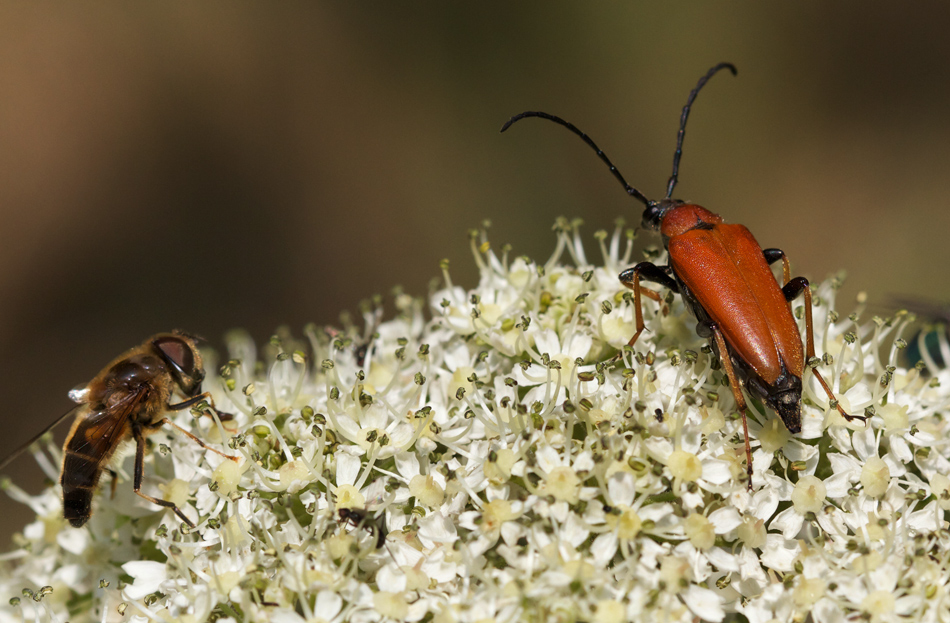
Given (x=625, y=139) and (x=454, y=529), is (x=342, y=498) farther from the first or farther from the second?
(x=625, y=139)

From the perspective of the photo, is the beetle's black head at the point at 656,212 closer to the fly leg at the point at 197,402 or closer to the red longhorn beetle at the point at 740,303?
the red longhorn beetle at the point at 740,303

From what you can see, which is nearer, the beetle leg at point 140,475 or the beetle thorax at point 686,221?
the beetle leg at point 140,475

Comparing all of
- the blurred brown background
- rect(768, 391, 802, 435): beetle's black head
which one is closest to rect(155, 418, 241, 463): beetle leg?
rect(768, 391, 802, 435): beetle's black head

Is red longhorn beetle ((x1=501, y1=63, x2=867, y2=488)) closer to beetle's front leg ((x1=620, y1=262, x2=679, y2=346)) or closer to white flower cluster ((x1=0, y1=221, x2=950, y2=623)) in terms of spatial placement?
beetle's front leg ((x1=620, y1=262, x2=679, y2=346))

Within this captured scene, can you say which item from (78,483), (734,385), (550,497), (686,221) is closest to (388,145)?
(686,221)

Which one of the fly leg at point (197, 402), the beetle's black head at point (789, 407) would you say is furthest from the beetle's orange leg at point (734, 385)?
the fly leg at point (197, 402)

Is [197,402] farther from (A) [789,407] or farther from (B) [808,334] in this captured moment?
(B) [808,334]
